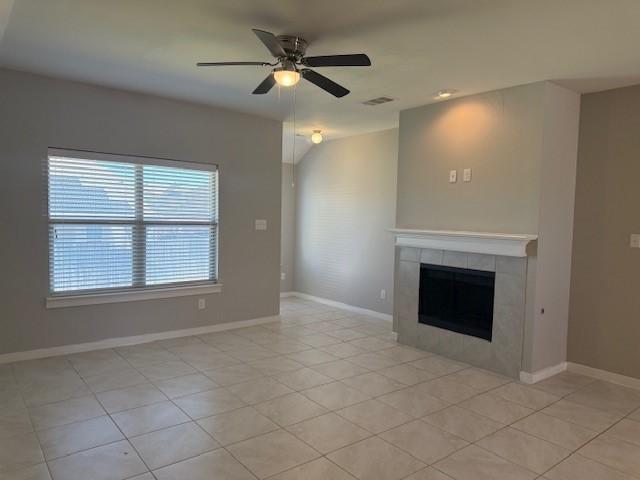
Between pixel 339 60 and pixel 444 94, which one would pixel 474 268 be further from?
pixel 339 60

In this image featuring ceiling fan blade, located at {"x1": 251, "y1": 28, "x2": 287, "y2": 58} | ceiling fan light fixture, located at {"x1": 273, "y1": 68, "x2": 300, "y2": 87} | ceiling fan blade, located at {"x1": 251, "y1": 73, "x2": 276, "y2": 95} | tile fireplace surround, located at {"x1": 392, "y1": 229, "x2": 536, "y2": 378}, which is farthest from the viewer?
tile fireplace surround, located at {"x1": 392, "y1": 229, "x2": 536, "y2": 378}

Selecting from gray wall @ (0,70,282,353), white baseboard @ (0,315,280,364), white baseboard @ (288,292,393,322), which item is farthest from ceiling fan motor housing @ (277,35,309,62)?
white baseboard @ (288,292,393,322)

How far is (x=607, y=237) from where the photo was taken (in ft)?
12.7

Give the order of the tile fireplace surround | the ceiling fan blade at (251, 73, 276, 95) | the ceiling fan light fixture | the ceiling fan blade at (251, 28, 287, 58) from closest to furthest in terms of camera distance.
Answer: the ceiling fan blade at (251, 28, 287, 58) → the ceiling fan light fixture → the ceiling fan blade at (251, 73, 276, 95) → the tile fireplace surround

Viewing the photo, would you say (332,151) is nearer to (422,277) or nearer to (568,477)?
(422,277)

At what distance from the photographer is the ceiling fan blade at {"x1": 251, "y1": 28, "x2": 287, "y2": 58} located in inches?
93.8

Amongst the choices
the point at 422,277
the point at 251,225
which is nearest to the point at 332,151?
the point at 251,225

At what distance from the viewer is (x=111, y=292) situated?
4488 millimetres

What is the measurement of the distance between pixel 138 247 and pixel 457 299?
3347mm

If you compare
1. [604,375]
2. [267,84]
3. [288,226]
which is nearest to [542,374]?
[604,375]

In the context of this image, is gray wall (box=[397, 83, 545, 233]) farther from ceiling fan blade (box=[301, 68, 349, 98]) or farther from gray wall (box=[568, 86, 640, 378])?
ceiling fan blade (box=[301, 68, 349, 98])

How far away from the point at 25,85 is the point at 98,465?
132 inches

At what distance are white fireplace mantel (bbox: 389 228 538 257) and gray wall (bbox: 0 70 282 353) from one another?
188cm

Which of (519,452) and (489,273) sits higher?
(489,273)
